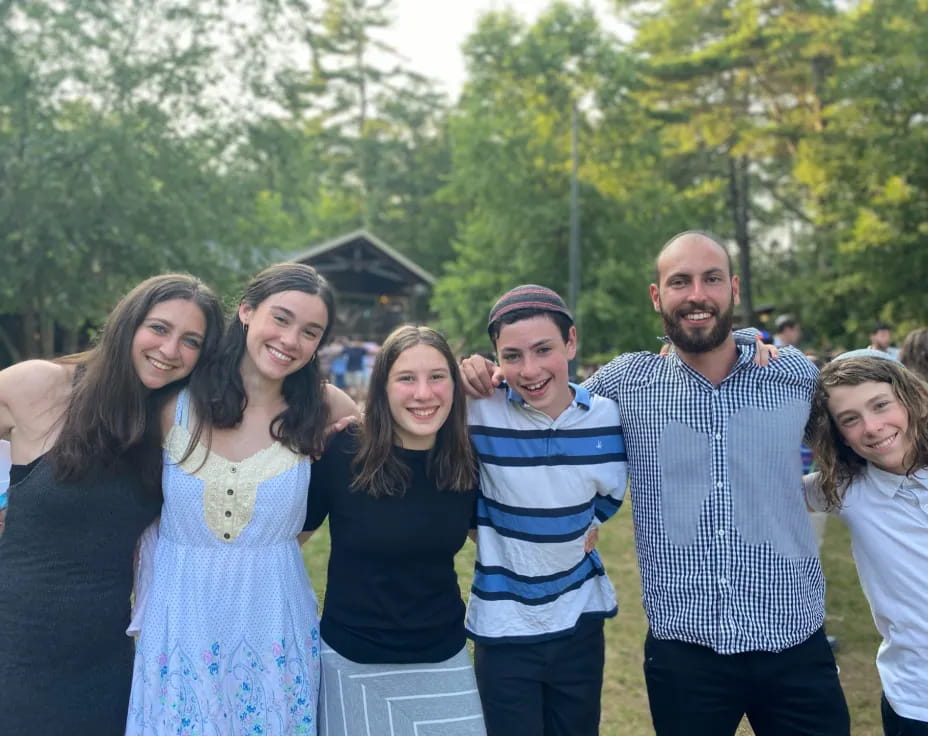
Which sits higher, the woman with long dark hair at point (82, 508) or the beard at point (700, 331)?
the beard at point (700, 331)

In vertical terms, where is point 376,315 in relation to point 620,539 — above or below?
above

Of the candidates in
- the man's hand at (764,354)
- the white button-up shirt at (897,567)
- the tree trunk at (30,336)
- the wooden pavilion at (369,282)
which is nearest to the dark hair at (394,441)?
the man's hand at (764,354)

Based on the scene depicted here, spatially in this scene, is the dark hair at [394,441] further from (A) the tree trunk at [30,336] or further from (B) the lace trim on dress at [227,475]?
(A) the tree trunk at [30,336]

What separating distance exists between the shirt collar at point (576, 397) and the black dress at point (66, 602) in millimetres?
1275

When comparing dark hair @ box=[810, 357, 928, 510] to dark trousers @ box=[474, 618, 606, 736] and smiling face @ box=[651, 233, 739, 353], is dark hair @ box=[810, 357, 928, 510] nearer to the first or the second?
smiling face @ box=[651, 233, 739, 353]

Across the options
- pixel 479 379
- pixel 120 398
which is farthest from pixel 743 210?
pixel 120 398

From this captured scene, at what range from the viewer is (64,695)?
2229mm

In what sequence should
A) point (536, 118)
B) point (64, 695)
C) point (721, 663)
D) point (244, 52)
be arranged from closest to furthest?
point (64, 695)
point (721, 663)
point (244, 52)
point (536, 118)

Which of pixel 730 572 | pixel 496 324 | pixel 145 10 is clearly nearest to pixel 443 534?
pixel 496 324

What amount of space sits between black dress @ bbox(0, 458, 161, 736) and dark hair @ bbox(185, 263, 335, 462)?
0.32m

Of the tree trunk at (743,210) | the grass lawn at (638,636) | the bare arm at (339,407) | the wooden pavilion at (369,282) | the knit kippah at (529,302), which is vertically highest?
the tree trunk at (743,210)

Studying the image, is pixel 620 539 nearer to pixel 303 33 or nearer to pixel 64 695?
pixel 64 695

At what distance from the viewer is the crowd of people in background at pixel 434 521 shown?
2.33 m

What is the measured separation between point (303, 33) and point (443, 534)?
14050 millimetres
